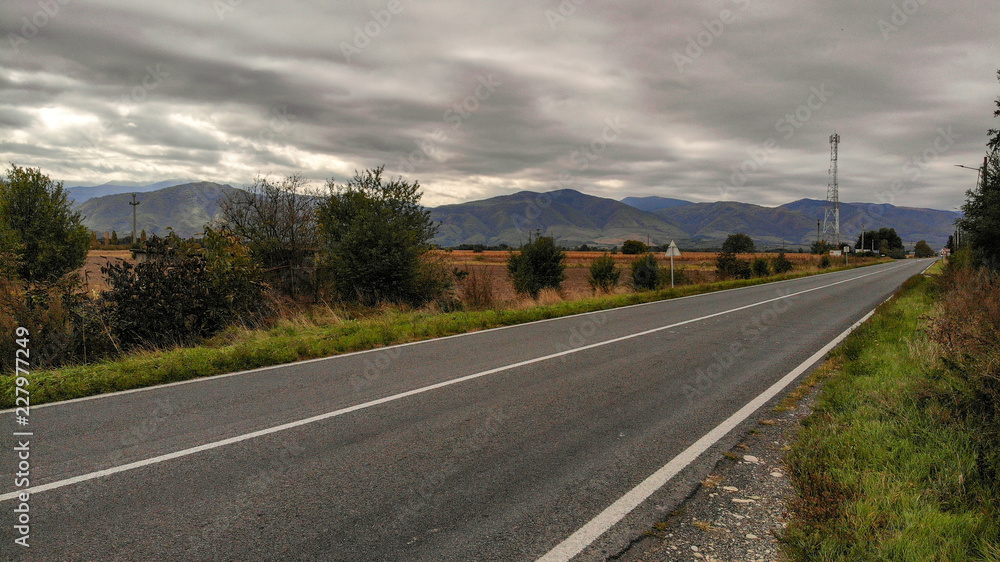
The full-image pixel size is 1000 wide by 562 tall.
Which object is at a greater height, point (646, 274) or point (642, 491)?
point (646, 274)

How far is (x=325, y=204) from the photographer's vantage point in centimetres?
1881

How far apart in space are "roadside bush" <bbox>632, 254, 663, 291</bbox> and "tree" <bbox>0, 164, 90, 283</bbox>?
1078 inches

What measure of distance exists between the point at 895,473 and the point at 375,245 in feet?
50.1

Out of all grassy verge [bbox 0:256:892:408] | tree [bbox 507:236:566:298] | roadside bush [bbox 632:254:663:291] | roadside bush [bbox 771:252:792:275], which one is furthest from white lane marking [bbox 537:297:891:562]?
roadside bush [bbox 771:252:792:275]

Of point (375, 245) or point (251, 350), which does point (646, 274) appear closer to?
point (375, 245)

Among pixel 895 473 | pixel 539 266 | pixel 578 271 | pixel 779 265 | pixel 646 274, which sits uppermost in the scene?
pixel 539 266

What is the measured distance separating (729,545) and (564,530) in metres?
0.99

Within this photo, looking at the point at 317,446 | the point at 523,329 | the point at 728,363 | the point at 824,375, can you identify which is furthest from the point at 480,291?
the point at 317,446

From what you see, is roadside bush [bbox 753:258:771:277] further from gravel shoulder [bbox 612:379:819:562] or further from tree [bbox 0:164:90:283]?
tree [bbox 0:164:90:283]

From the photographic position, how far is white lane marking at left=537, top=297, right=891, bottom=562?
3.08m

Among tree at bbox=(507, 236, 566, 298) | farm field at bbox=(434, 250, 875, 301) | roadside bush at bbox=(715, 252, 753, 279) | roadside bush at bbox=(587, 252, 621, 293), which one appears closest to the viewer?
farm field at bbox=(434, 250, 875, 301)

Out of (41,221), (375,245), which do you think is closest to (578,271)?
(375,245)

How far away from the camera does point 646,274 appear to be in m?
30.6

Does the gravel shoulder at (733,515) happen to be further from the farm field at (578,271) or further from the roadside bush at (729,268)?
the roadside bush at (729,268)
